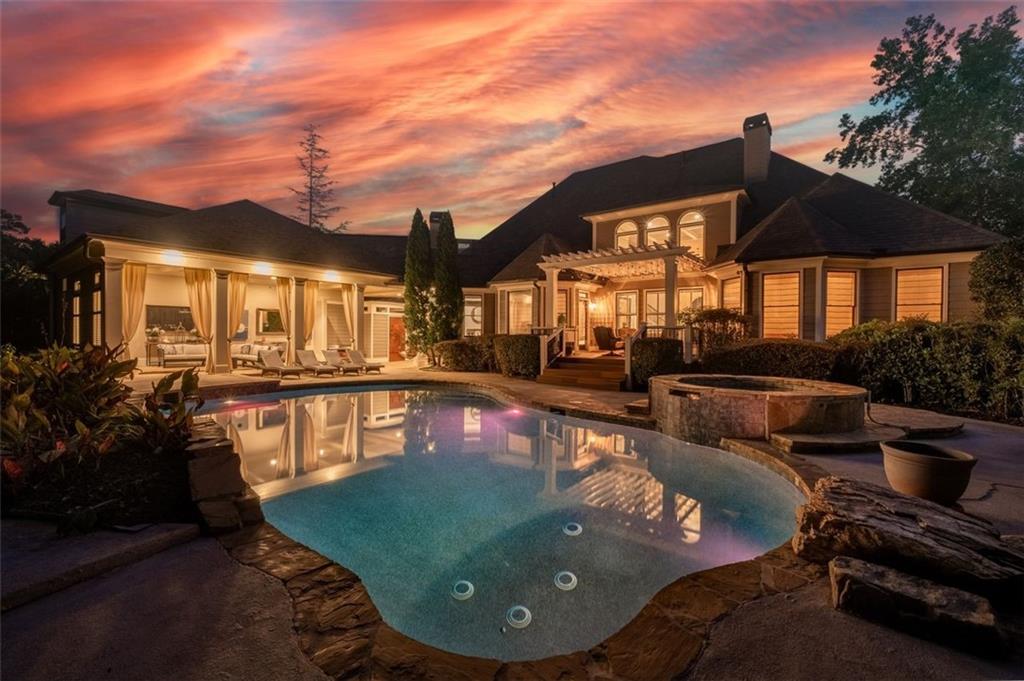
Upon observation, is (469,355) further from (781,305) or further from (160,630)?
(160,630)

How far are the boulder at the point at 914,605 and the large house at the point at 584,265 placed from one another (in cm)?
1070

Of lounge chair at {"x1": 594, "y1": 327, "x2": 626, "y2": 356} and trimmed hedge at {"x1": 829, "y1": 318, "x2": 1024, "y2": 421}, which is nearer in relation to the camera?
trimmed hedge at {"x1": 829, "y1": 318, "x2": 1024, "y2": 421}

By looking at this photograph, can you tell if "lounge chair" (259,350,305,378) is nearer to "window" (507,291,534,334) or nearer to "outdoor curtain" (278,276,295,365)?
"outdoor curtain" (278,276,295,365)

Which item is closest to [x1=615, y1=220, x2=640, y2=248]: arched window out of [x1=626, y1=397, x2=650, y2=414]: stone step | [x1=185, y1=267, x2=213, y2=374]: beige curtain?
[x1=626, y1=397, x2=650, y2=414]: stone step

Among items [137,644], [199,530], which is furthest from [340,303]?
[137,644]

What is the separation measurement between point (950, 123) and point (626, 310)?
1629 cm

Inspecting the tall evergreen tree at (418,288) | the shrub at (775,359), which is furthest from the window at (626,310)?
the tall evergreen tree at (418,288)

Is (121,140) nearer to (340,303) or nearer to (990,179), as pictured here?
(340,303)

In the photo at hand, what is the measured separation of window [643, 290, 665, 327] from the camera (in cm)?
1756

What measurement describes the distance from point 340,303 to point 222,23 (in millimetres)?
16363

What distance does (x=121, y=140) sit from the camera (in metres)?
10.2

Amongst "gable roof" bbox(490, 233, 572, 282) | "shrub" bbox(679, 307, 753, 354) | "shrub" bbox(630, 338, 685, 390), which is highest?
"gable roof" bbox(490, 233, 572, 282)

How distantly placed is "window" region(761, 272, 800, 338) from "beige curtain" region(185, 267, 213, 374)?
1789 cm

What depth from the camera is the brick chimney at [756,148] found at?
55.7 feet
